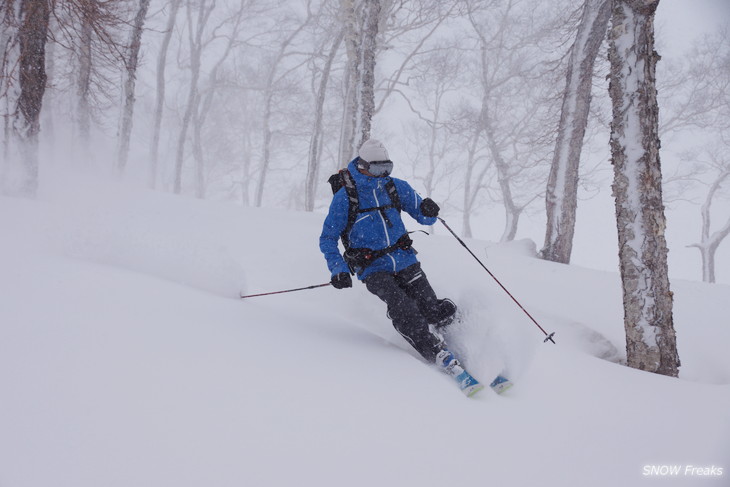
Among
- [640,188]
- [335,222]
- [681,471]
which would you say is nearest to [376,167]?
[335,222]

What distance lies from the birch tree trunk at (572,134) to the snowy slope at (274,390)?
11.4 feet

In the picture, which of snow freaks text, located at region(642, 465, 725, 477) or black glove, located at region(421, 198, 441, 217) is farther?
black glove, located at region(421, 198, 441, 217)

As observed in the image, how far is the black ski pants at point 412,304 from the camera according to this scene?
9.65 feet

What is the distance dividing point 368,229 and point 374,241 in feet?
0.37

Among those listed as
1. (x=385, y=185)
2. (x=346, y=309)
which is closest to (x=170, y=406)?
(x=385, y=185)

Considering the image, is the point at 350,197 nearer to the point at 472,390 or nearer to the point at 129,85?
the point at 472,390

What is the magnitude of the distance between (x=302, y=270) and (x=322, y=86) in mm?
10363

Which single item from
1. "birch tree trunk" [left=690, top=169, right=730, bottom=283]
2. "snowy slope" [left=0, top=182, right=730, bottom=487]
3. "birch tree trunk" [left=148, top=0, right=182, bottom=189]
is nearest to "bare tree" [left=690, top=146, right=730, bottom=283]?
"birch tree trunk" [left=690, top=169, right=730, bottom=283]

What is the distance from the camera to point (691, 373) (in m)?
3.95

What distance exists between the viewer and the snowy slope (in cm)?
144

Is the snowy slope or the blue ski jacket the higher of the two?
the blue ski jacket

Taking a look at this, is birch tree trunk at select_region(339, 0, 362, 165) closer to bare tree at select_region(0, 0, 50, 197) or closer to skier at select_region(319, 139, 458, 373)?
skier at select_region(319, 139, 458, 373)

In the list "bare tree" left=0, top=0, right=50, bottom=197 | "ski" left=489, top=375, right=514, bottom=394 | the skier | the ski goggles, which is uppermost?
"bare tree" left=0, top=0, right=50, bottom=197

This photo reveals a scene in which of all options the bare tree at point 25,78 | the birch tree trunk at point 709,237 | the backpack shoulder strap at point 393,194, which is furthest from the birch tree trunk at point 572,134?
the birch tree trunk at point 709,237
